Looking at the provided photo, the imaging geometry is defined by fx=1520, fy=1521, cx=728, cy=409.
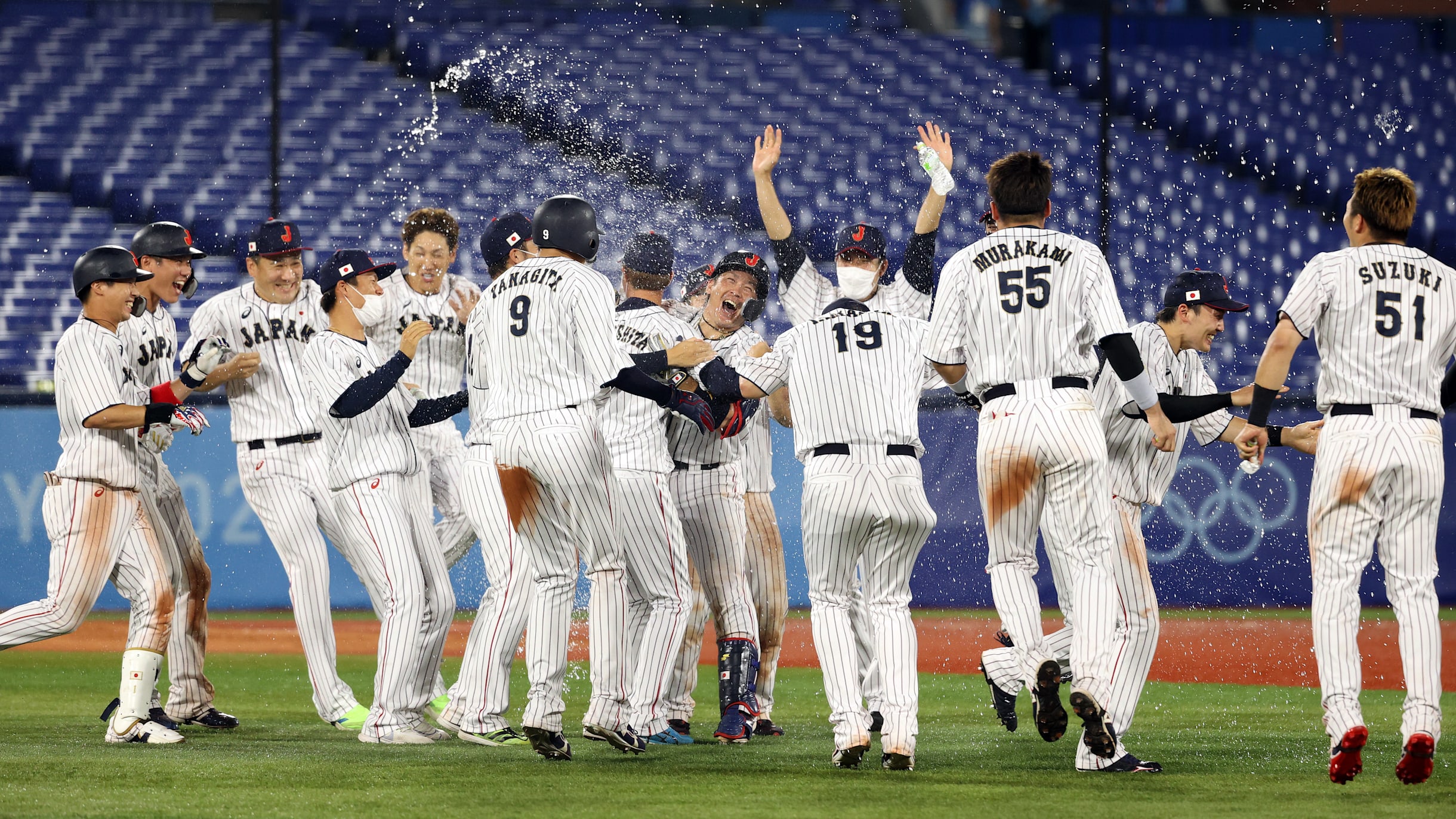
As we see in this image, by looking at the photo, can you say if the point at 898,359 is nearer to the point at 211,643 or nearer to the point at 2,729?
Result: the point at 2,729

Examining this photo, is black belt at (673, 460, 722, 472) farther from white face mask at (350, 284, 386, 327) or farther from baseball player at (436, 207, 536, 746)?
→ white face mask at (350, 284, 386, 327)

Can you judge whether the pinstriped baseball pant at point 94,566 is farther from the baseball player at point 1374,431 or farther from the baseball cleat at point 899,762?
the baseball player at point 1374,431

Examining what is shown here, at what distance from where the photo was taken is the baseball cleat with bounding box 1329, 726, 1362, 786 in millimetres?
5020

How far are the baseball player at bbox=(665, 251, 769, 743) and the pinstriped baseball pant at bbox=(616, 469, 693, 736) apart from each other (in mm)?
281

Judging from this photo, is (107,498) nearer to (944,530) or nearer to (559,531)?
(559,531)

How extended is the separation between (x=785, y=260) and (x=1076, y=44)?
13874mm

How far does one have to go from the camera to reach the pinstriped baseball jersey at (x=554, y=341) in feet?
18.6

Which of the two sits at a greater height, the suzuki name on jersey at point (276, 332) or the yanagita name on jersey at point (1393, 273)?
the yanagita name on jersey at point (1393, 273)

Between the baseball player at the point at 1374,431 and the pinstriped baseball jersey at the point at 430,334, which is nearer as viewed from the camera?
the baseball player at the point at 1374,431

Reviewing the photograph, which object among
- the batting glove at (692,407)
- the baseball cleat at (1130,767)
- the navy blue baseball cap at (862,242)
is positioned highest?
the navy blue baseball cap at (862,242)

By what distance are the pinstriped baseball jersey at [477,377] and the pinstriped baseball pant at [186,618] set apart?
4.86 feet

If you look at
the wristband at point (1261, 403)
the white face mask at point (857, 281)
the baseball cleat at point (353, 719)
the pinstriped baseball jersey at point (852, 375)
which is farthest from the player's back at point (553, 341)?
the wristband at point (1261, 403)

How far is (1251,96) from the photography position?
18.4 m

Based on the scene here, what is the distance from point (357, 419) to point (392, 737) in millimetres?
1362
